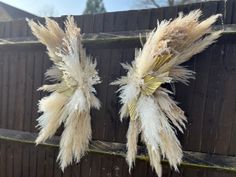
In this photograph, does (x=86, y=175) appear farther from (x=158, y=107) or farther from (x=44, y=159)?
(x=158, y=107)

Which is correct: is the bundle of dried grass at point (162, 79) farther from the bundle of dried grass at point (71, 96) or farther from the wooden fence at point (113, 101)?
the bundle of dried grass at point (71, 96)

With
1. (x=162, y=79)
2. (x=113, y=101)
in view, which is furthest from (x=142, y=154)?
(x=162, y=79)

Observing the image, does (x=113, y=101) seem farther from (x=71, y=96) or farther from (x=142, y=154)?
(x=142, y=154)

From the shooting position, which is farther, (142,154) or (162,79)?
(142,154)

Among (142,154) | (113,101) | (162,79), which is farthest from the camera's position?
(113,101)

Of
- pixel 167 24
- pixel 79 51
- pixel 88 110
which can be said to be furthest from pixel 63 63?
pixel 167 24

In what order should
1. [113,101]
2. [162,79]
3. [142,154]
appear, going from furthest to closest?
[113,101], [142,154], [162,79]
